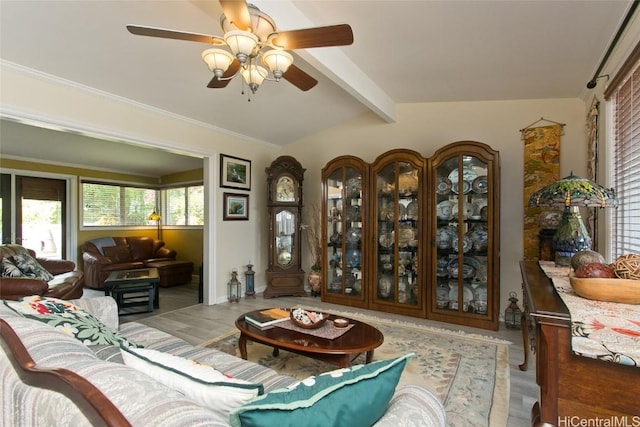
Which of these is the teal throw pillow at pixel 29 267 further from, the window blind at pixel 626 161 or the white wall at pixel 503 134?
the window blind at pixel 626 161

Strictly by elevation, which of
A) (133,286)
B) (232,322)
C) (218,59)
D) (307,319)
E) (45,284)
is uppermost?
(218,59)

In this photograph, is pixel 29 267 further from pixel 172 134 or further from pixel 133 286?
pixel 172 134

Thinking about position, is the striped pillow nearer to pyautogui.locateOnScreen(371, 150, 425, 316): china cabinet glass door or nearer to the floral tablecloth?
the floral tablecloth

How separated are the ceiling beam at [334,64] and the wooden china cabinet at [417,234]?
0.71 meters

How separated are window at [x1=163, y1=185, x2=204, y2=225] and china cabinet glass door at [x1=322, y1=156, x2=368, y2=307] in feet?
10.6

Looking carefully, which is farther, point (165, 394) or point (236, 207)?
point (236, 207)

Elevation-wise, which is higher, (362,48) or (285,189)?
(362,48)

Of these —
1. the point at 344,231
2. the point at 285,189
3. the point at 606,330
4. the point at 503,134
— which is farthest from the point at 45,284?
the point at 503,134

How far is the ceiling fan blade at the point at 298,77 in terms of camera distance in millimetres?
2197

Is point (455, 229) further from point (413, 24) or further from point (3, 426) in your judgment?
point (3, 426)

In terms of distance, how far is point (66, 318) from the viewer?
145cm

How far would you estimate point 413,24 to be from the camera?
2148 millimetres

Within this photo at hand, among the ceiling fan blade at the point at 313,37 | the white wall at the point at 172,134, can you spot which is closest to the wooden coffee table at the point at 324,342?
the ceiling fan blade at the point at 313,37

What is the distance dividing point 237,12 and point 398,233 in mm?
2929
